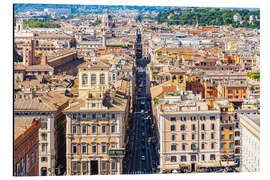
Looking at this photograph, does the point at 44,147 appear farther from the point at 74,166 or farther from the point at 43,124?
the point at 74,166

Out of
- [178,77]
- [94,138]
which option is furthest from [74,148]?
[178,77]

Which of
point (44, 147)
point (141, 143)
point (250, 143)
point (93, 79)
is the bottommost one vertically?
point (141, 143)

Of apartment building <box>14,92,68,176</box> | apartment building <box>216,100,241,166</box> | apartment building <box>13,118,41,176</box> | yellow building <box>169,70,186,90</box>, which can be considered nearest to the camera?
apartment building <box>13,118,41,176</box>

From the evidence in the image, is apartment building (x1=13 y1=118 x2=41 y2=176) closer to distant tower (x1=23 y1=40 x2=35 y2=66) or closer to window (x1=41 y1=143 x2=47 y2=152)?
window (x1=41 y1=143 x2=47 y2=152)

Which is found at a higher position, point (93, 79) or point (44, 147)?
point (93, 79)

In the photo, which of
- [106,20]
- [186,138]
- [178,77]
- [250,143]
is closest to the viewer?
[250,143]

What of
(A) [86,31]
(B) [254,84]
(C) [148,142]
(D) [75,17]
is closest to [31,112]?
(C) [148,142]

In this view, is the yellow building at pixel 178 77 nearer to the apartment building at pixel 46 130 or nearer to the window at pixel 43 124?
the apartment building at pixel 46 130

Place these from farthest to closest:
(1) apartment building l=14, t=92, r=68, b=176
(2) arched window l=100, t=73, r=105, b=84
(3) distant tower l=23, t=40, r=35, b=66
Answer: (3) distant tower l=23, t=40, r=35, b=66, (2) arched window l=100, t=73, r=105, b=84, (1) apartment building l=14, t=92, r=68, b=176

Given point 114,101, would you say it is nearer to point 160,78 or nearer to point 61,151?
point 61,151

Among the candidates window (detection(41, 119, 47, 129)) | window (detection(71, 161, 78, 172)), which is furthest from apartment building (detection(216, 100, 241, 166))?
window (detection(41, 119, 47, 129))

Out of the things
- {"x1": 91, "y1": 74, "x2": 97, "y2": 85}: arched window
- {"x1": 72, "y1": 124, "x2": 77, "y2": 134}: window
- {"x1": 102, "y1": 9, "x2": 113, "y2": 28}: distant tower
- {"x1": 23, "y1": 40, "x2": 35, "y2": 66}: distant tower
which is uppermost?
{"x1": 102, "y1": 9, "x2": 113, "y2": 28}: distant tower
